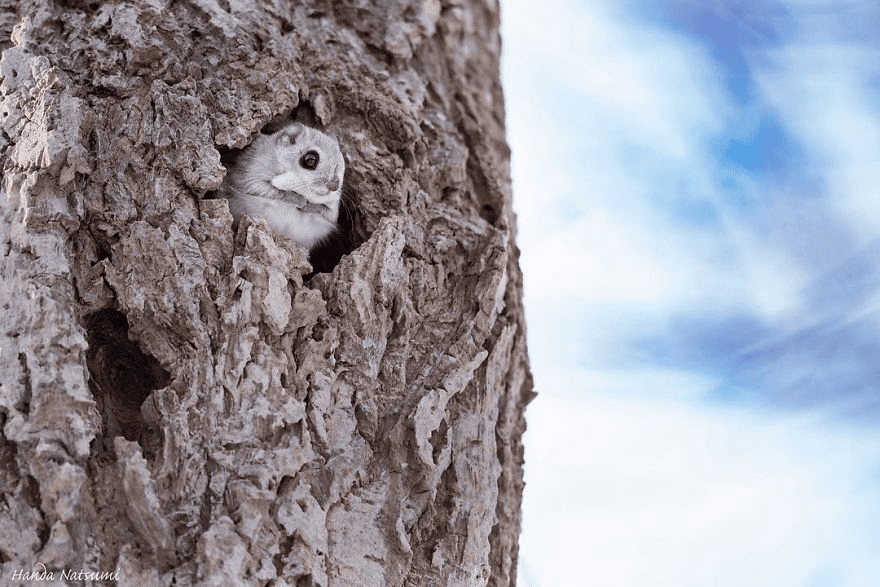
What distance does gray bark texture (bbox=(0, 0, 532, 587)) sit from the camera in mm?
1767

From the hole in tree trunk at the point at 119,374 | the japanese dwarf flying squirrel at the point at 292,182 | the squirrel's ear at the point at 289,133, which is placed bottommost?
the hole in tree trunk at the point at 119,374

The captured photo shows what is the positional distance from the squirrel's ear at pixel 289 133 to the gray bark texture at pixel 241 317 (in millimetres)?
82

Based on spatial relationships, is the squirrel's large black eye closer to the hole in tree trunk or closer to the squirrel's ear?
the squirrel's ear

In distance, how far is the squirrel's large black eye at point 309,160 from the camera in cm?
258

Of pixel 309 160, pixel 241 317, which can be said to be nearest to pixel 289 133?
pixel 309 160

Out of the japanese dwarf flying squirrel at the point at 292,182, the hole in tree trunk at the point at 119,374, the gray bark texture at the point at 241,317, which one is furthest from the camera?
the japanese dwarf flying squirrel at the point at 292,182

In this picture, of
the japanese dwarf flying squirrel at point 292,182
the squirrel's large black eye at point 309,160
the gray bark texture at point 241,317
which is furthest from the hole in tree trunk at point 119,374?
the squirrel's large black eye at point 309,160

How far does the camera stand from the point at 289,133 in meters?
2.61

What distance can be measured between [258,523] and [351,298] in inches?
24.2

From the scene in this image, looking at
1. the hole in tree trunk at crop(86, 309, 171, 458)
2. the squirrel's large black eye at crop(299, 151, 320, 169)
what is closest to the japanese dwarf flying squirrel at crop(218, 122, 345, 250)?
the squirrel's large black eye at crop(299, 151, 320, 169)

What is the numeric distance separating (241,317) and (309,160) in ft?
2.50

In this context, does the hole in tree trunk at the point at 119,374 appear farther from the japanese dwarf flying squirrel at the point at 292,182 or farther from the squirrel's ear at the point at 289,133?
the squirrel's ear at the point at 289,133

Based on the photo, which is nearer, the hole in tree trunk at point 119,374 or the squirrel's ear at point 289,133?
the hole in tree trunk at point 119,374

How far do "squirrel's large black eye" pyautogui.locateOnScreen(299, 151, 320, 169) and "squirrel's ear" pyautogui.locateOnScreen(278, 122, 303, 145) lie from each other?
7 cm
